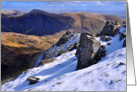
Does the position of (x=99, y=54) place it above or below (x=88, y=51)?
below

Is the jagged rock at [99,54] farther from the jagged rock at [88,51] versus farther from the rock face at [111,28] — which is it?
the rock face at [111,28]

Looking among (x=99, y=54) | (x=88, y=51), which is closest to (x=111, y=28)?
(x=88, y=51)

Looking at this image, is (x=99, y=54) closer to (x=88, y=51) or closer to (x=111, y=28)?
(x=88, y=51)

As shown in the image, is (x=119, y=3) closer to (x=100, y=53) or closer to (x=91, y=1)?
(x=91, y=1)

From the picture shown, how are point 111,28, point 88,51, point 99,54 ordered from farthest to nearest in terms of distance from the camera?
point 111,28 → point 88,51 → point 99,54

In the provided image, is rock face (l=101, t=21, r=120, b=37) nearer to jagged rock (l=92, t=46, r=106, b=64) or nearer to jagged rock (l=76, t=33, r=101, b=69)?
jagged rock (l=76, t=33, r=101, b=69)

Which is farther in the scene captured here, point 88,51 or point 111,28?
point 111,28

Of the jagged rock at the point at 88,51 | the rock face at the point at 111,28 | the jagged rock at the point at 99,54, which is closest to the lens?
the jagged rock at the point at 99,54

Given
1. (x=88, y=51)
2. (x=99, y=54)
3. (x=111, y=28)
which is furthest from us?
(x=111, y=28)

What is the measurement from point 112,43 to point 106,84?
35.8 feet

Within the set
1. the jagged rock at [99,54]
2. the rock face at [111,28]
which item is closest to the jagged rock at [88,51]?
the jagged rock at [99,54]

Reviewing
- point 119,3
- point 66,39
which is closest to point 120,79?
point 119,3

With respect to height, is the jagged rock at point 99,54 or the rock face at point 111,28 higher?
the rock face at point 111,28

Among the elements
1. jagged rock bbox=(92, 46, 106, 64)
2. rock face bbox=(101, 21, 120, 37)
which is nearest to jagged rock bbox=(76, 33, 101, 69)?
jagged rock bbox=(92, 46, 106, 64)
